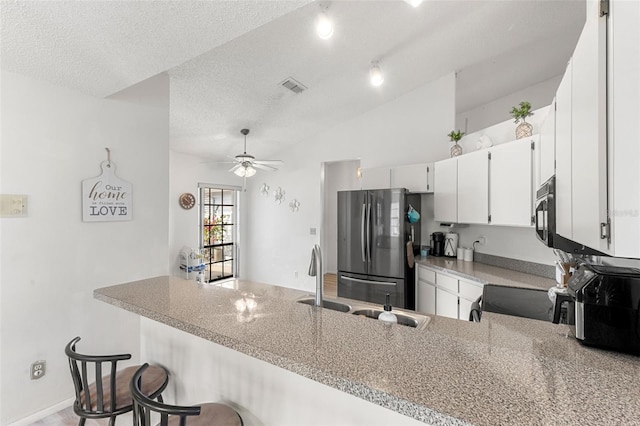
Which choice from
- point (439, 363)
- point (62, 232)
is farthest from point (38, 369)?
point (439, 363)

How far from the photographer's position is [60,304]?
2.12 m

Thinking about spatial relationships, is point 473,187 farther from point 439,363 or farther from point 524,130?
point 439,363

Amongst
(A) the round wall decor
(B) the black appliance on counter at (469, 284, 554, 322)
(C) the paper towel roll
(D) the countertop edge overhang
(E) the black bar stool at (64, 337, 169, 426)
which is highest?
(A) the round wall decor

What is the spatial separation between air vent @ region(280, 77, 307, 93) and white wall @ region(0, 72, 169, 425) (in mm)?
1329

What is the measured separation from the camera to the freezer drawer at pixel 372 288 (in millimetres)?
3471

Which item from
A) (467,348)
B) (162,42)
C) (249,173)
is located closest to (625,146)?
(467,348)

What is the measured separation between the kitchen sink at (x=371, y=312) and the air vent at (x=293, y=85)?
8.24 feet

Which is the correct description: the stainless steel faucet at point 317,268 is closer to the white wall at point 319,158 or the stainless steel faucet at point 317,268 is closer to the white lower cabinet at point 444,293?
the white lower cabinet at point 444,293

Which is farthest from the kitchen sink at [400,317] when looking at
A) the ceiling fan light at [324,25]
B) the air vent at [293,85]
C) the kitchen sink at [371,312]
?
the air vent at [293,85]

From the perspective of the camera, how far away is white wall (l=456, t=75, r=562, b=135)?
385cm

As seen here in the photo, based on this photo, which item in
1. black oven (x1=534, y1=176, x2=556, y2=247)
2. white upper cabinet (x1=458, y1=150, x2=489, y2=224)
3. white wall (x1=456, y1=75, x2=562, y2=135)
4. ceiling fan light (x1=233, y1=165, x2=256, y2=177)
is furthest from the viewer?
ceiling fan light (x1=233, y1=165, x2=256, y2=177)

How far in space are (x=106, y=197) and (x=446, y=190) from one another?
3320 mm

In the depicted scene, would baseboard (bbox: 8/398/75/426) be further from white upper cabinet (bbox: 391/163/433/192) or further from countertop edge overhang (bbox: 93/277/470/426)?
white upper cabinet (bbox: 391/163/433/192)

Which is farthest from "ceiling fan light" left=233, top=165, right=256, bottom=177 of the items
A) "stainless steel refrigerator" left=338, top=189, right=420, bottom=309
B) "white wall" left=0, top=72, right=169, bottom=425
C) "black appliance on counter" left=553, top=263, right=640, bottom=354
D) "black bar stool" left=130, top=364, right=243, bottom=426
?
"black appliance on counter" left=553, top=263, right=640, bottom=354
